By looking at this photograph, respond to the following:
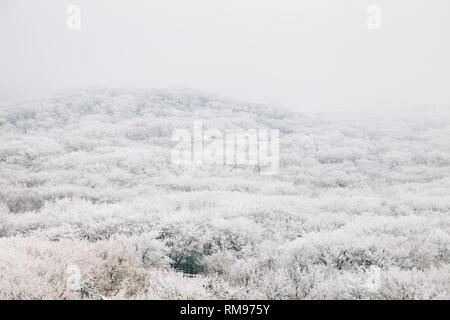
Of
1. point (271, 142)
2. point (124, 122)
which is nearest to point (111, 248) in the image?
point (271, 142)

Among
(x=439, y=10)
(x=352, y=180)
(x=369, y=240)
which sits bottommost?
(x=352, y=180)

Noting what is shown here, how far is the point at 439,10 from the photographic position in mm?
121938

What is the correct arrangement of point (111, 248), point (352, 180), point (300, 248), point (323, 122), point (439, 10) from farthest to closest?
point (439, 10), point (323, 122), point (352, 180), point (300, 248), point (111, 248)

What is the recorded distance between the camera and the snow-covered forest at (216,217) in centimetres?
564

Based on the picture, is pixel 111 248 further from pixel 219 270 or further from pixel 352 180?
pixel 352 180

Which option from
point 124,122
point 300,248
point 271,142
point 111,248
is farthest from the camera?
point 124,122

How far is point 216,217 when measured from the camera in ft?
31.8

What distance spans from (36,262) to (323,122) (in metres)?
27.9

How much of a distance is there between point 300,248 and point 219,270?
1.55 metres

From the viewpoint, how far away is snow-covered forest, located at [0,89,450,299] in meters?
5.64
